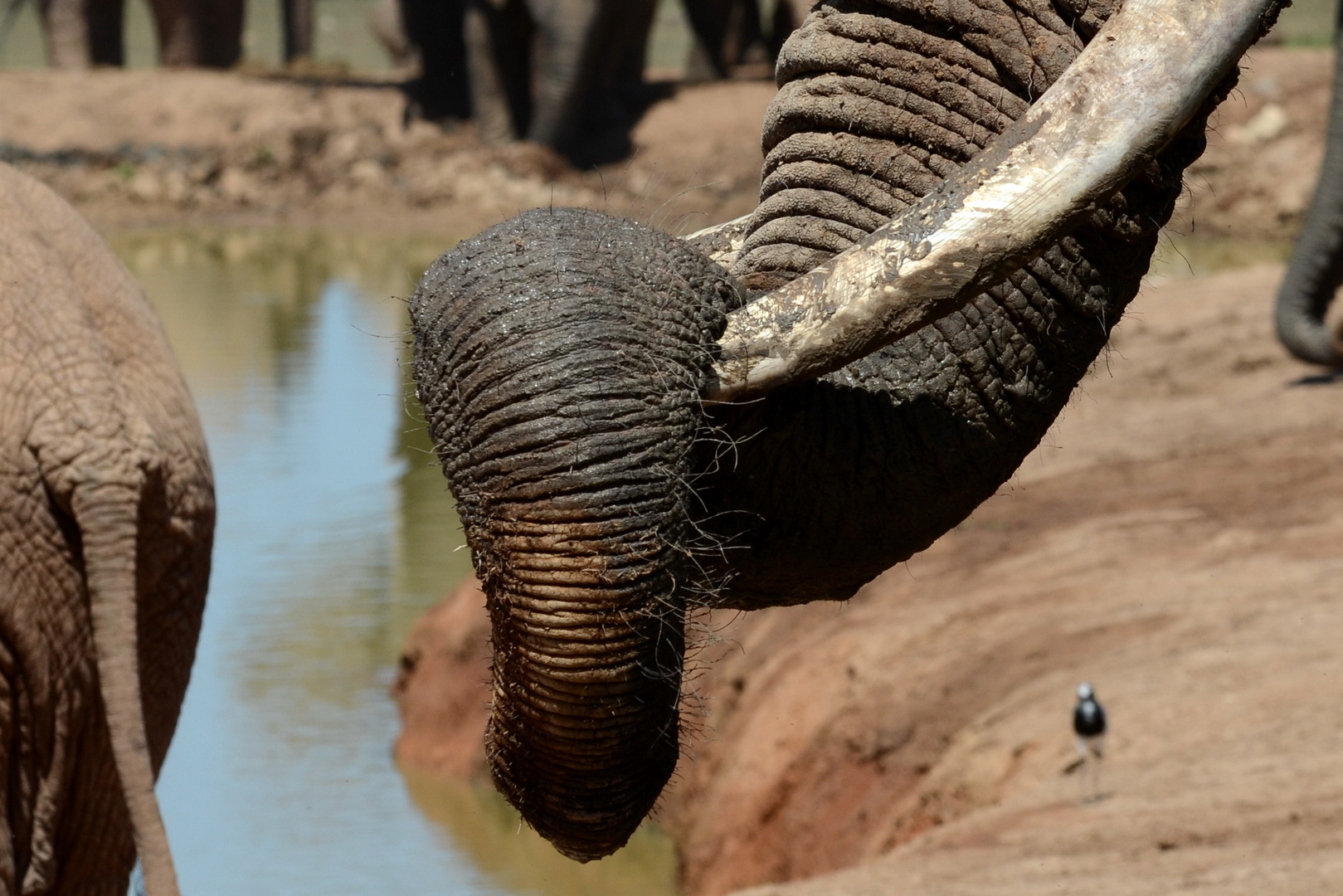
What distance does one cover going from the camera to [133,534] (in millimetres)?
3832

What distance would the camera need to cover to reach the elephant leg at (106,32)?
2667 cm

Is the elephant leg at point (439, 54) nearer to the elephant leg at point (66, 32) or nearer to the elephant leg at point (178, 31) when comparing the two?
the elephant leg at point (178, 31)

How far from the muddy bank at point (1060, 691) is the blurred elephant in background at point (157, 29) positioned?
1967cm

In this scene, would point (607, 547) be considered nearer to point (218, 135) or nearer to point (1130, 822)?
point (1130, 822)

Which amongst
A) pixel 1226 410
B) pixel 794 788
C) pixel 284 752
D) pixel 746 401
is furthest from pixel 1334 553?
pixel 746 401

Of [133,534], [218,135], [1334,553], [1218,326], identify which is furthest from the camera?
[218,135]

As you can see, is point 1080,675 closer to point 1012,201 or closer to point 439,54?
point 1012,201

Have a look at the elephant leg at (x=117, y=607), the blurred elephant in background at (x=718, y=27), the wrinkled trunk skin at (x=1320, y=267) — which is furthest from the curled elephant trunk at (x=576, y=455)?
the blurred elephant in background at (x=718, y=27)

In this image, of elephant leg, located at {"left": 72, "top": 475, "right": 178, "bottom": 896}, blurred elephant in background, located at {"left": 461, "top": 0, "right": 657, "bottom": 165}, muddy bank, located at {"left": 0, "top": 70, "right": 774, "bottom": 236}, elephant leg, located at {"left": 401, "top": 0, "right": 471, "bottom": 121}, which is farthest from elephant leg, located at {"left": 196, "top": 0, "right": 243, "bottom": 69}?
elephant leg, located at {"left": 72, "top": 475, "right": 178, "bottom": 896}

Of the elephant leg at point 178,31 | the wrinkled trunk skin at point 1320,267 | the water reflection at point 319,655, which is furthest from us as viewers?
the elephant leg at point 178,31

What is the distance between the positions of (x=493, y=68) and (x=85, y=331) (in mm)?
18660

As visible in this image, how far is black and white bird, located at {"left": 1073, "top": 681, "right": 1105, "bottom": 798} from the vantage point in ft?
17.0

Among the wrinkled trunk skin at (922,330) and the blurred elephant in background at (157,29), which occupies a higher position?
the wrinkled trunk skin at (922,330)

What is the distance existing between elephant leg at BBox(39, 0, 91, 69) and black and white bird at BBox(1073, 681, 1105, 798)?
2351cm
